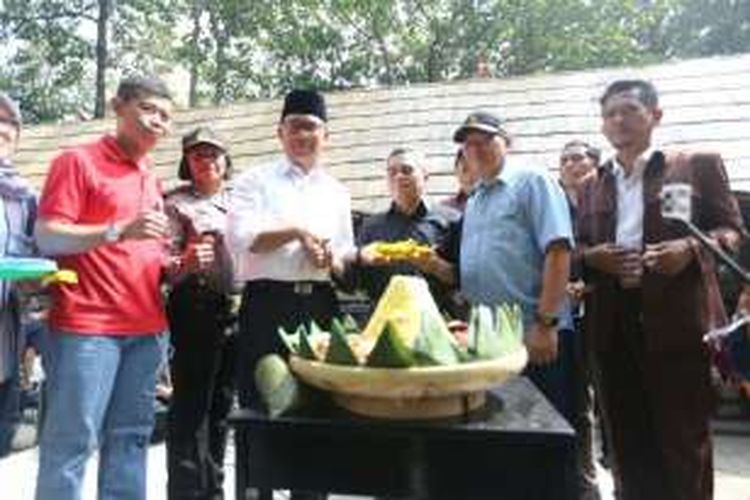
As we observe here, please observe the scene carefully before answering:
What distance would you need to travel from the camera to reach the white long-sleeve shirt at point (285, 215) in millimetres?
3740

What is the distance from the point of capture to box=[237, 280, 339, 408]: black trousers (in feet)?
12.3

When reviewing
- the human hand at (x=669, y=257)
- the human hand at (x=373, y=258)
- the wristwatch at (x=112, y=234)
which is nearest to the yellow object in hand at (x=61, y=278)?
the wristwatch at (x=112, y=234)

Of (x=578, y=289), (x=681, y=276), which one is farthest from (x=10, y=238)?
(x=681, y=276)

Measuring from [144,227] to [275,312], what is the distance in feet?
2.87

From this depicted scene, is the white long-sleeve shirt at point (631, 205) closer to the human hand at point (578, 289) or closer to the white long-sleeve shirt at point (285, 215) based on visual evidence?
the human hand at point (578, 289)

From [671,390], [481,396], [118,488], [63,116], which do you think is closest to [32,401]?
[118,488]

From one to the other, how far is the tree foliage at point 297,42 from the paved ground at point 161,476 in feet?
59.8

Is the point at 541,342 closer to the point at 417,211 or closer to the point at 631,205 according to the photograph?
the point at 631,205

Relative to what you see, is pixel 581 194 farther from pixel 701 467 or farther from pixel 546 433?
pixel 546 433

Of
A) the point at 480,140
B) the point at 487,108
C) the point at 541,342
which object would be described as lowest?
the point at 541,342

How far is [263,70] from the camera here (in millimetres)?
24688

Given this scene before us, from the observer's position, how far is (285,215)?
150 inches

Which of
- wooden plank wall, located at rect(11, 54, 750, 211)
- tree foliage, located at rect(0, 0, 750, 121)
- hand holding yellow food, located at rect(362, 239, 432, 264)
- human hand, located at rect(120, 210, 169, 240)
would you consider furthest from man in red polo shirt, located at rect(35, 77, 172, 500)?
tree foliage, located at rect(0, 0, 750, 121)

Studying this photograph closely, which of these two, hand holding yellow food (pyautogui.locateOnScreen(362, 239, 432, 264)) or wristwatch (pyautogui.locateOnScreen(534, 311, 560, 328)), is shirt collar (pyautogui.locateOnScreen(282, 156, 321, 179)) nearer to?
hand holding yellow food (pyautogui.locateOnScreen(362, 239, 432, 264))
